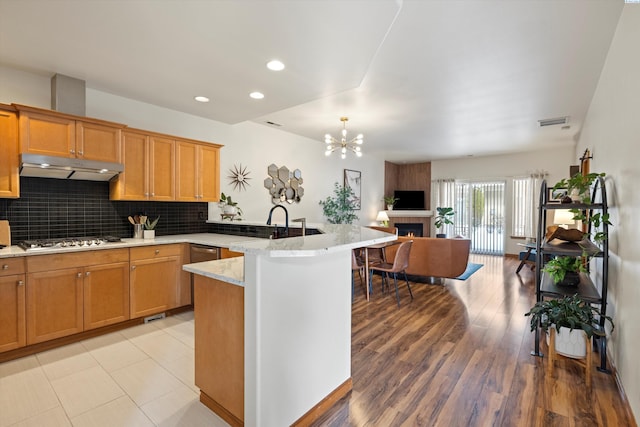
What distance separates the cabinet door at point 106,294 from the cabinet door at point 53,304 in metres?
0.06

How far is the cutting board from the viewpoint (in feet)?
9.12

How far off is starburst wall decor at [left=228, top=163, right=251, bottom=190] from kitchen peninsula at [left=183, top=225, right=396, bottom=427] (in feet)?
9.98

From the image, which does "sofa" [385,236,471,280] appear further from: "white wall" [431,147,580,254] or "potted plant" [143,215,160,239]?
"white wall" [431,147,580,254]

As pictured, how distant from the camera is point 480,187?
352 inches

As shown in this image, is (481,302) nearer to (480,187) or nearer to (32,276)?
(32,276)

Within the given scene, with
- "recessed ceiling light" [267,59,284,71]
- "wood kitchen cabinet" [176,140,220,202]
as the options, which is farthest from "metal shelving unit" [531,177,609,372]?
"wood kitchen cabinet" [176,140,220,202]

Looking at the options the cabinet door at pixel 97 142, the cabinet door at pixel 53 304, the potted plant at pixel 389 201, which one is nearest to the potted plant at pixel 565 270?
the cabinet door at pixel 53 304

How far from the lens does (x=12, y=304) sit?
2510 millimetres

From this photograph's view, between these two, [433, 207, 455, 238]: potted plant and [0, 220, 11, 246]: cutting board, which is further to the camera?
[433, 207, 455, 238]: potted plant

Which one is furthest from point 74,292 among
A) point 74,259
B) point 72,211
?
point 72,211

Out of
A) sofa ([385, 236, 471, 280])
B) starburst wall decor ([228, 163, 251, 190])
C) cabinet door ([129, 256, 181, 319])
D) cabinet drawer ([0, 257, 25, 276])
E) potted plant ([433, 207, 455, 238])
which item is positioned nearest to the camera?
cabinet drawer ([0, 257, 25, 276])

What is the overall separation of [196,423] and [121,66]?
10.0 ft

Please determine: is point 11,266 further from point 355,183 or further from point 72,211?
point 355,183

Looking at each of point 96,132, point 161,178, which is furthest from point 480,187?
point 96,132
